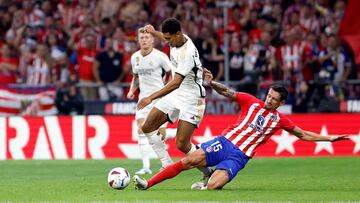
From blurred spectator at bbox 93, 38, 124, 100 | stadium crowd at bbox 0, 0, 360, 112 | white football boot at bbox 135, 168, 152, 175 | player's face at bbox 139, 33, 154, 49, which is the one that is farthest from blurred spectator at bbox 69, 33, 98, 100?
white football boot at bbox 135, 168, 152, 175

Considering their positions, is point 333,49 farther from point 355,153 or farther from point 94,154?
point 94,154

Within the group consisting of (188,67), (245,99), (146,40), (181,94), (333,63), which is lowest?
(333,63)

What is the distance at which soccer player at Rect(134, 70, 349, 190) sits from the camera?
13.4 meters

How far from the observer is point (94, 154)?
75.2 ft

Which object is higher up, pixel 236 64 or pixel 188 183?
pixel 188 183

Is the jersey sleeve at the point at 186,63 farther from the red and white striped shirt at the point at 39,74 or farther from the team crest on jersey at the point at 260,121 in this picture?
the red and white striped shirt at the point at 39,74

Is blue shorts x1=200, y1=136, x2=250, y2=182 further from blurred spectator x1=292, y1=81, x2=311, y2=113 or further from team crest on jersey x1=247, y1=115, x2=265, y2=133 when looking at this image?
blurred spectator x1=292, y1=81, x2=311, y2=113

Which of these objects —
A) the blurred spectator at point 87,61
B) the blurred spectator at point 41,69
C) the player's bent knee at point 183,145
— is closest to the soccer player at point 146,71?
the player's bent knee at point 183,145

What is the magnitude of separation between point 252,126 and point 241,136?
21 cm

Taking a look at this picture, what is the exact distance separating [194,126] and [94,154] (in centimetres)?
840

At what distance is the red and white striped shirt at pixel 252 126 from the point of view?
13.7 metres

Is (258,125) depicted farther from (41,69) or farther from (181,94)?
(41,69)

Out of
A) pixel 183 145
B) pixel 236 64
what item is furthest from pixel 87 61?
pixel 183 145

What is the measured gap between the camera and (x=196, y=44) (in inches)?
990
